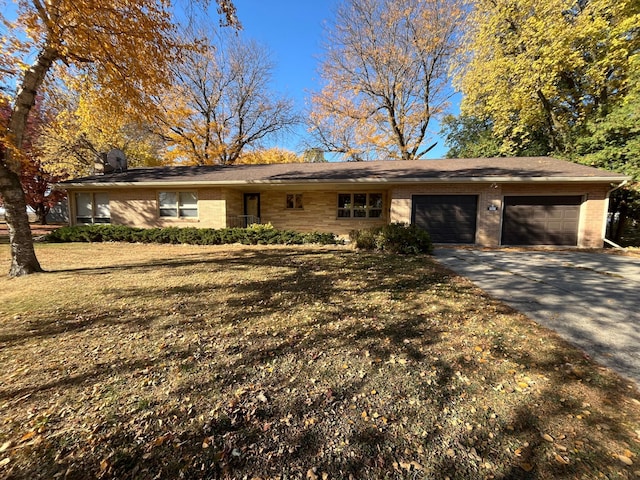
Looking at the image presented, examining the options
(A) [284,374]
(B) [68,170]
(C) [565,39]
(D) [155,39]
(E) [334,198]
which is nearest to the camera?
(A) [284,374]

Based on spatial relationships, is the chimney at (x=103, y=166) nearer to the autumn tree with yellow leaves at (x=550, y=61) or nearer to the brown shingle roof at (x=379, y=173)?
→ the brown shingle roof at (x=379, y=173)

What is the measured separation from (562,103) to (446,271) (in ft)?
50.3

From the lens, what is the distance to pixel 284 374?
2.67 metres

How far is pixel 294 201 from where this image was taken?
14492mm

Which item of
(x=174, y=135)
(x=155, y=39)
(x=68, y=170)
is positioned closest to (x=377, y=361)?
(x=155, y=39)

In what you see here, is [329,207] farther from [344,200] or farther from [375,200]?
[375,200]

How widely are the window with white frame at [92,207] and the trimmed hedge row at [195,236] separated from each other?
6.81ft

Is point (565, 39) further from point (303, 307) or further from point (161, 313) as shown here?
point (161, 313)

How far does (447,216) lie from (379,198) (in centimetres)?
352

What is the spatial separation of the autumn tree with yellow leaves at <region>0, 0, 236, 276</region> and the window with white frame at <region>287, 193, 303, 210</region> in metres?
8.05

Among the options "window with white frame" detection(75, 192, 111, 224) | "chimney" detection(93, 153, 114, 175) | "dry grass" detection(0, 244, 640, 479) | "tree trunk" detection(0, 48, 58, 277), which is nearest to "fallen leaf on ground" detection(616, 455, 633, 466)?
"dry grass" detection(0, 244, 640, 479)

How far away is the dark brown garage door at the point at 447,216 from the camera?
36.9 feet

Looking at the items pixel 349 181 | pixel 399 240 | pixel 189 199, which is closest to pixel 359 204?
pixel 349 181

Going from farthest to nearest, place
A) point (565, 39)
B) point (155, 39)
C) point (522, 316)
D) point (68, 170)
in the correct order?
point (68, 170), point (565, 39), point (155, 39), point (522, 316)
